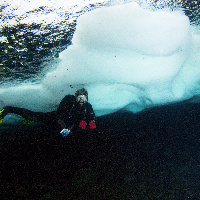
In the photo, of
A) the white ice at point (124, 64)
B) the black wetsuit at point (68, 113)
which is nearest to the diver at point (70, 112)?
the black wetsuit at point (68, 113)

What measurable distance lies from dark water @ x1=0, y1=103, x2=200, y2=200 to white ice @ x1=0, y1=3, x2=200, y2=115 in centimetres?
88

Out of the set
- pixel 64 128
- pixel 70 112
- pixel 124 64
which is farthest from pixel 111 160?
pixel 124 64

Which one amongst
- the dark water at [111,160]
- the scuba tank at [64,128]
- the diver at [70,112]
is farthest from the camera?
the diver at [70,112]

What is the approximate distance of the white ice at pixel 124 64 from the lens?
2.94 m

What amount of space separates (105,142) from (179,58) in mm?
3442

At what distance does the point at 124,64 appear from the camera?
3.75 metres

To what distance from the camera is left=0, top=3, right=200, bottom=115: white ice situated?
9.63 ft

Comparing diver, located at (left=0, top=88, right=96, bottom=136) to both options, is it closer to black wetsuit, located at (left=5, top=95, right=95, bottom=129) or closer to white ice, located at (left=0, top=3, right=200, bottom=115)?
black wetsuit, located at (left=5, top=95, right=95, bottom=129)

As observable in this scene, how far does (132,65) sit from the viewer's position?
3811 millimetres

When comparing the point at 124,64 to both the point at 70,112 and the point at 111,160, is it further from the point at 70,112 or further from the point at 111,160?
the point at 111,160

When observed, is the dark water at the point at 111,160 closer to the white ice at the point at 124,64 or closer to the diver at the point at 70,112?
the white ice at the point at 124,64

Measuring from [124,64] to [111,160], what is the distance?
108 inches

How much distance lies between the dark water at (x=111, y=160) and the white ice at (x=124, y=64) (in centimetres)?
88

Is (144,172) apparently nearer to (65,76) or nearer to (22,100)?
(65,76)
